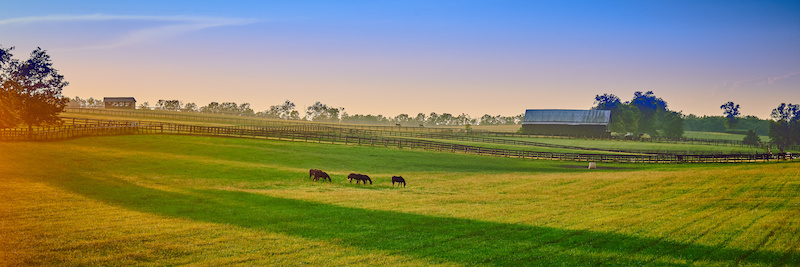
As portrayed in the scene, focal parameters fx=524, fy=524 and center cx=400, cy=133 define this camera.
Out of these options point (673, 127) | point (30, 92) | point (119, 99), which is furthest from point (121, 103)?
point (673, 127)

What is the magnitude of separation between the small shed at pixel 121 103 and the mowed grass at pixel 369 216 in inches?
5434

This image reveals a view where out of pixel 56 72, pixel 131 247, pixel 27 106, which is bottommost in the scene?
pixel 131 247

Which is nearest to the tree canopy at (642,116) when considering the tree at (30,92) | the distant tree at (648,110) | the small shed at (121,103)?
the distant tree at (648,110)

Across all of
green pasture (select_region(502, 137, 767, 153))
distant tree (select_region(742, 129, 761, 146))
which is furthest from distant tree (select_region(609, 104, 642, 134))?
green pasture (select_region(502, 137, 767, 153))

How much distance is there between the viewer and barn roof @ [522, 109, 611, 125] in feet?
383

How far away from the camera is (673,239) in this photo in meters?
19.0

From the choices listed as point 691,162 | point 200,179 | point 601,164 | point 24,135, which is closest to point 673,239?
point 200,179

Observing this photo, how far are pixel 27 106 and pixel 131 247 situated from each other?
173ft

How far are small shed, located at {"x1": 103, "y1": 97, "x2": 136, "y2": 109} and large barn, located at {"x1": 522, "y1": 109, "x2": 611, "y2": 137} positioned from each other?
409 ft

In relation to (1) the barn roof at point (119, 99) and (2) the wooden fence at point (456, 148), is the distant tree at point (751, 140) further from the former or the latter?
(1) the barn roof at point (119, 99)

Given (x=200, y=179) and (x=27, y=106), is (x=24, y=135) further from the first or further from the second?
(x=200, y=179)

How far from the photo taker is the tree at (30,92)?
183 ft

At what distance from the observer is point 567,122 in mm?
117938

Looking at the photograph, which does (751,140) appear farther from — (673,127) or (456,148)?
(456,148)
